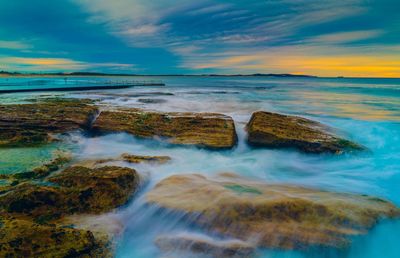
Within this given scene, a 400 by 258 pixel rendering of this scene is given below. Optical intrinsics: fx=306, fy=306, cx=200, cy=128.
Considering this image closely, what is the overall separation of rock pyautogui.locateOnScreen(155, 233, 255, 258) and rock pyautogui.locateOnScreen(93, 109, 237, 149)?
4.25 meters

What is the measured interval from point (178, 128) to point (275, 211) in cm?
586

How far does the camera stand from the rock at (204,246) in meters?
4.07

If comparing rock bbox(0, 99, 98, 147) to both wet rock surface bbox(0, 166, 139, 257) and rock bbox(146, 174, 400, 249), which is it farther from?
rock bbox(146, 174, 400, 249)

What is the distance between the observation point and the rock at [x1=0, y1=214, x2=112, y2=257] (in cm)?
354

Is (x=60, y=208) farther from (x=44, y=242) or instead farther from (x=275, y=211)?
(x=275, y=211)

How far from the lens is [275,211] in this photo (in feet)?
15.8

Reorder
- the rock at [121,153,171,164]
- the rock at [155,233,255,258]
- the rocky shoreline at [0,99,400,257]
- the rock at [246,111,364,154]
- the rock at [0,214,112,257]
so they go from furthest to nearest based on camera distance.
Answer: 1. the rock at [246,111,364,154]
2. the rock at [121,153,171,164]
3. the rock at [155,233,255,258]
4. the rocky shoreline at [0,99,400,257]
5. the rock at [0,214,112,257]

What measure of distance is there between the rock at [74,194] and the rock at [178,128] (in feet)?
11.4

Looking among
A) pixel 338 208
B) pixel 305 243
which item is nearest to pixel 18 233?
pixel 305 243

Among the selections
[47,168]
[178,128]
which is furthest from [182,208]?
[178,128]

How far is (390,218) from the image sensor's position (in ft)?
16.1

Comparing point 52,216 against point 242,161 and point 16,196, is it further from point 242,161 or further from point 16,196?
point 242,161

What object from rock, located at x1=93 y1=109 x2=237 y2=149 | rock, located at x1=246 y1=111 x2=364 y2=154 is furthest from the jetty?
rock, located at x1=246 y1=111 x2=364 y2=154

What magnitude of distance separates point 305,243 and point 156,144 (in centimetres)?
585
